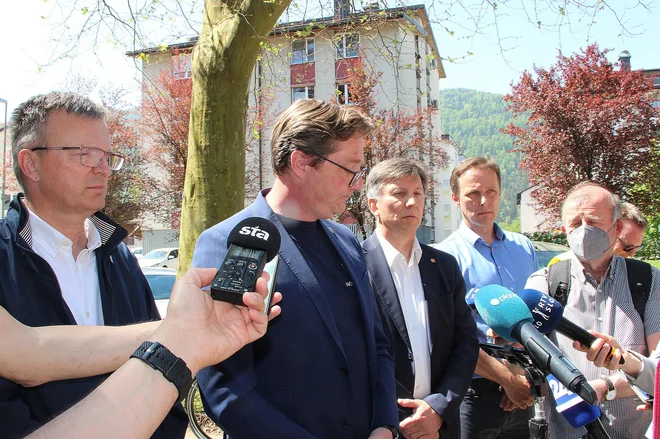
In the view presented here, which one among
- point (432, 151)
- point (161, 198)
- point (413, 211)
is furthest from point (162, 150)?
point (413, 211)

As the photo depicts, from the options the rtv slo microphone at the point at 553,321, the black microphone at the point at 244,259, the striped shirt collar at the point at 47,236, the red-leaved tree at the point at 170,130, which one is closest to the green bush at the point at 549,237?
the red-leaved tree at the point at 170,130

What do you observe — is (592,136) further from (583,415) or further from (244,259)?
(244,259)

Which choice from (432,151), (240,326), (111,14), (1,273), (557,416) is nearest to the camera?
(240,326)

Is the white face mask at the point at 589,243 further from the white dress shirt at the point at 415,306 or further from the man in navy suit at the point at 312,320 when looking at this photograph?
the man in navy suit at the point at 312,320

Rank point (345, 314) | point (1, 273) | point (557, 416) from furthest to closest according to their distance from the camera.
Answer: point (557, 416)
point (345, 314)
point (1, 273)

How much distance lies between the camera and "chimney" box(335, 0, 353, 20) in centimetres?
722

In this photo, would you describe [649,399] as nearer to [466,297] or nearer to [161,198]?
[466,297]

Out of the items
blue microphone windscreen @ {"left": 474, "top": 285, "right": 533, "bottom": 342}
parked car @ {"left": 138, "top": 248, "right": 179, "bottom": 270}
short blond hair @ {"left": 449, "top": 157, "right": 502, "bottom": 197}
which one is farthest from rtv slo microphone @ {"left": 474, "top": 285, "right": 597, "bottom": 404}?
parked car @ {"left": 138, "top": 248, "right": 179, "bottom": 270}

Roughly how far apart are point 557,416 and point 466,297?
0.81m

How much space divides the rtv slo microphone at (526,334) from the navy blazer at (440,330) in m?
0.62

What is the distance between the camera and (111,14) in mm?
6852

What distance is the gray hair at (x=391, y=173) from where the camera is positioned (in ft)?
11.1

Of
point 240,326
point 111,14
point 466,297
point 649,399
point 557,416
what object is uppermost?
point 111,14

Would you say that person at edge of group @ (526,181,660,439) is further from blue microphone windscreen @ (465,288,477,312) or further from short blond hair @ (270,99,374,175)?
short blond hair @ (270,99,374,175)
